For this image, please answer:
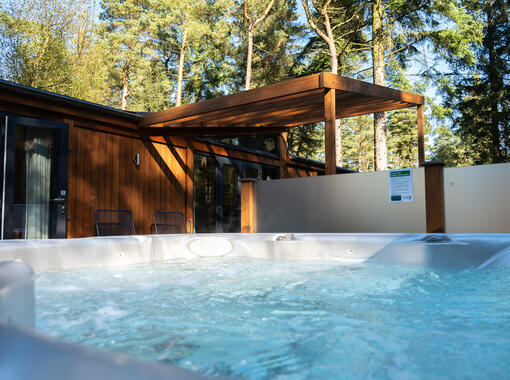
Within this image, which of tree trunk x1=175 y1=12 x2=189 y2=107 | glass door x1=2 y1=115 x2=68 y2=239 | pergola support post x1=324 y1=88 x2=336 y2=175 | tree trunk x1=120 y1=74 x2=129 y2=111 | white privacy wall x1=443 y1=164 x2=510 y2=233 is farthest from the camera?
tree trunk x1=120 y1=74 x2=129 y2=111

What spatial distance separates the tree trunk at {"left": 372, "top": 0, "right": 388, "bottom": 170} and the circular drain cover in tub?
7751 millimetres

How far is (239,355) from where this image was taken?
3.55ft

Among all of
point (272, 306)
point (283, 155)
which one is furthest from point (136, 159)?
point (272, 306)

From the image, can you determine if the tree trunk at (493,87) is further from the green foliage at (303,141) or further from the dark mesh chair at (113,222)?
the dark mesh chair at (113,222)

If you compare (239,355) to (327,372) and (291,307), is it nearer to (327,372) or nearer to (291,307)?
(327,372)

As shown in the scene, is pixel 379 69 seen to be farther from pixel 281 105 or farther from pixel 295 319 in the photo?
pixel 295 319

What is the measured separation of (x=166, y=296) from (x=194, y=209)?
5.68m

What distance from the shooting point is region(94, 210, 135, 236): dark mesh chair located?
5836mm

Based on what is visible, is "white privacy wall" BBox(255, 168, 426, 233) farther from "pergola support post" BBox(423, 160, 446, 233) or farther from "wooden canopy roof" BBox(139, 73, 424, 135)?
"wooden canopy roof" BBox(139, 73, 424, 135)

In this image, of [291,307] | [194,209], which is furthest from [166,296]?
[194,209]

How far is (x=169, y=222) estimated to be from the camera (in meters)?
7.00

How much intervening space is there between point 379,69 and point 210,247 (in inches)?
355

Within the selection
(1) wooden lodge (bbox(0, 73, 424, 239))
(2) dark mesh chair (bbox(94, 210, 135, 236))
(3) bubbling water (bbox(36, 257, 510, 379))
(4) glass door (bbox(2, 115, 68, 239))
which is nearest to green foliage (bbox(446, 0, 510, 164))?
(1) wooden lodge (bbox(0, 73, 424, 239))

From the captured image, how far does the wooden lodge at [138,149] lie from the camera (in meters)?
4.75
